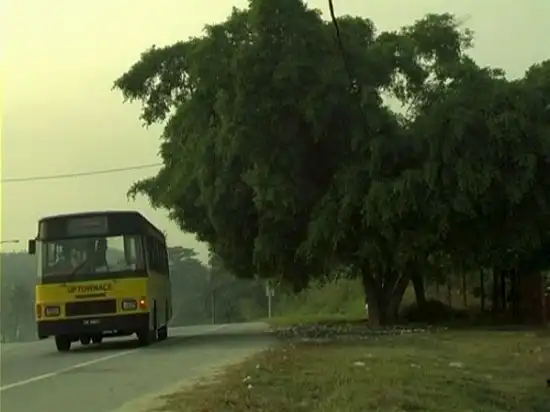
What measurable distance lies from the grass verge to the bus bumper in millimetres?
4612

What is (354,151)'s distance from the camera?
29688mm

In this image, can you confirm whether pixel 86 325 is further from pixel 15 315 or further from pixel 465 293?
pixel 15 315

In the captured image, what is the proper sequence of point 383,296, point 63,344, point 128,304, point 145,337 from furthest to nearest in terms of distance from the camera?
point 383,296 < point 63,344 < point 145,337 < point 128,304

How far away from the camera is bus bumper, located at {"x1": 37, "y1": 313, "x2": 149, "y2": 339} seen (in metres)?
24.1

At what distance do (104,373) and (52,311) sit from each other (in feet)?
21.7

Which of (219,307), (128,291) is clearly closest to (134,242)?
(128,291)

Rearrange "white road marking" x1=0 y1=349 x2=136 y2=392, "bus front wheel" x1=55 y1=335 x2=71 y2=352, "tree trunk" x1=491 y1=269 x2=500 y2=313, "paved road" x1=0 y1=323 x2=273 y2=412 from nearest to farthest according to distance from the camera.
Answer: "paved road" x1=0 y1=323 x2=273 y2=412, "white road marking" x1=0 y1=349 x2=136 y2=392, "bus front wheel" x1=55 y1=335 x2=71 y2=352, "tree trunk" x1=491 y1=269 x2=500 y2=313

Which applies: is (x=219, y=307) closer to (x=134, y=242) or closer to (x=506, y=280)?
(x=506, y=280)

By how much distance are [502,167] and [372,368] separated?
1401 cm

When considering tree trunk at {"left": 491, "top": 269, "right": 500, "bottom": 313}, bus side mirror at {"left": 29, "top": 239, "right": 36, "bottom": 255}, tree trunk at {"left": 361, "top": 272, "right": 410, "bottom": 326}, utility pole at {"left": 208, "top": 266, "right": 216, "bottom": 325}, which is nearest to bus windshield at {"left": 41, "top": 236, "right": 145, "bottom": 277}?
bus side mirror at {"left": 29, "top": 239, "right": 36, "bottom": 255}

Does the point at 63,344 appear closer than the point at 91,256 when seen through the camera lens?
No

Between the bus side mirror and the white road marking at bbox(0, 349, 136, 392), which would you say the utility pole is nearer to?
the bus side mirror

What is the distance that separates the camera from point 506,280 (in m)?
39.8

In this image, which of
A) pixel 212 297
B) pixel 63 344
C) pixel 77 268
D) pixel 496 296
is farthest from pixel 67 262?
pixel 212 297
